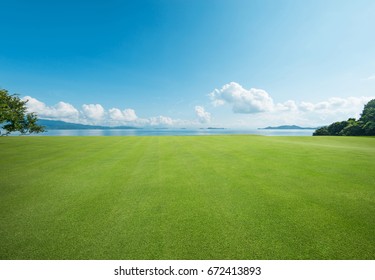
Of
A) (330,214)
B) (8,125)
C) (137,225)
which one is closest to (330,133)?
(330,214)

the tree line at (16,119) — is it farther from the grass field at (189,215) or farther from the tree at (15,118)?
the grass field at (189,215)

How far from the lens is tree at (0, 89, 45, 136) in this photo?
25.4 meters

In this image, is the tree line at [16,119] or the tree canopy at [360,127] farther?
the tree canopy at [360,127]

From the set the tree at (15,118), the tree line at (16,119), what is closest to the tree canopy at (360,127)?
the tree line at (16,119)

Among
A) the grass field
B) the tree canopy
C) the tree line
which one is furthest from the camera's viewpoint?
the tree canopy

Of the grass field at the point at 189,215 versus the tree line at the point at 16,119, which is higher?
the tree line at the point at 16,119

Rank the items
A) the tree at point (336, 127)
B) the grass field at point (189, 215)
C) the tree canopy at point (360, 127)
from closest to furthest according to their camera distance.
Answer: the grass field at point (189, 215)
the tree canopy at point (360, 127)
the tree at point (336, 127)

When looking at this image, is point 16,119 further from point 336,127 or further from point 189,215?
point 336,127

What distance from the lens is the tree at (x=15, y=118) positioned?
83.4 ft

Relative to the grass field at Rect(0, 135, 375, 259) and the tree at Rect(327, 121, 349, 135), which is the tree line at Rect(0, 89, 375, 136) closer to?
the tree at Rect(327, 121, 349, 135)

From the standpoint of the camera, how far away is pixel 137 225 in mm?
4871

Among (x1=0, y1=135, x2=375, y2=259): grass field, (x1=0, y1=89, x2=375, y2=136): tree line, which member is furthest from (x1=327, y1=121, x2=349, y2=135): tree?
(x1=0, y1=135, x2=375, y2=259): grass field

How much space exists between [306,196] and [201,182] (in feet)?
14.1
